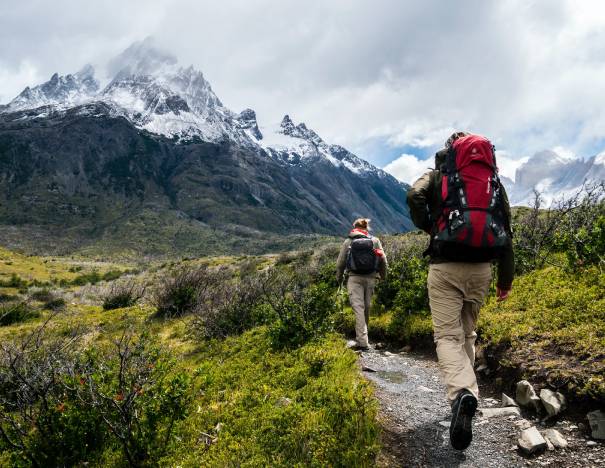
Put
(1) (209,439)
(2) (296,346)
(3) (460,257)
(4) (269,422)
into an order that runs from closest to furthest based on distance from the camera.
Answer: (3) (460,257) < (4) (269,422) < (1) (209,439) < (2) (296,346)

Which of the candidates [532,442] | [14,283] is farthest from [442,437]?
[14,283]

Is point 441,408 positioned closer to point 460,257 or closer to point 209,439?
point 460,257

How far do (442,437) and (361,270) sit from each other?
13.7ft

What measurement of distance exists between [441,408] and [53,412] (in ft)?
15.5

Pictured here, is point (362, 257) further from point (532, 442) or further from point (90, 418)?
point (90, 418)

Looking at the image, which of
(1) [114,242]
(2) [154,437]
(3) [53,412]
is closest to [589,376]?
(2) [154,437]

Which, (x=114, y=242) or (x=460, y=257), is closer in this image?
(x=460, y=257)

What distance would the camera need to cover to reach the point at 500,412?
461cm

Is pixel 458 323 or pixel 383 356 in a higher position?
pixel 458 323

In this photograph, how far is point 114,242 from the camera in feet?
482

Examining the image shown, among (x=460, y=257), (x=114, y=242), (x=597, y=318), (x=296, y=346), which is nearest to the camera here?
(x=460, y=257)

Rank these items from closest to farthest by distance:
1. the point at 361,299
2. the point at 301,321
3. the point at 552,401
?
the point at 552,401 → the point at 301,321 → the point at 361,299

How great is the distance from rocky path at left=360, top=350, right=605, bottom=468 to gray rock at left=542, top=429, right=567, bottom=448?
0.05 metres

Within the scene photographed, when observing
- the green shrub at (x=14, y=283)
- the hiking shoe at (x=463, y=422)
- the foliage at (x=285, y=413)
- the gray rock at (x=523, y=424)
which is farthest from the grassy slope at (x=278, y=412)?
the green shrub at (x=14, y=283)
